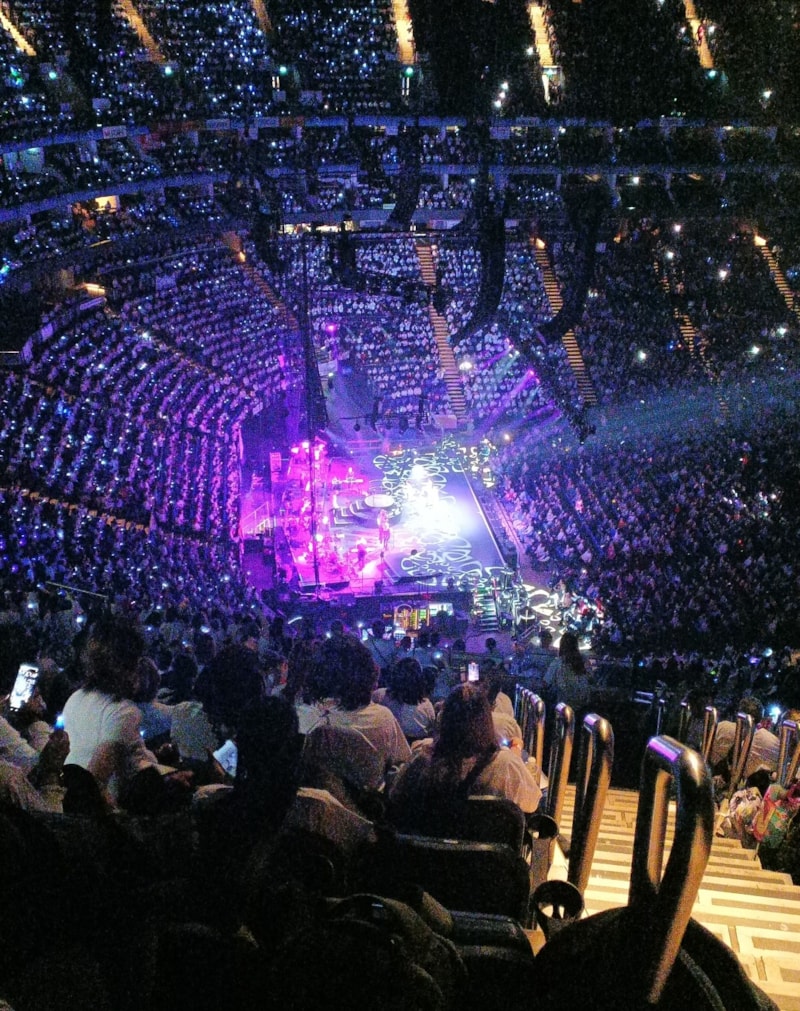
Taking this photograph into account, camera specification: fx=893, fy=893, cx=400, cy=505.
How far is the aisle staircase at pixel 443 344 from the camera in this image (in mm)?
25859

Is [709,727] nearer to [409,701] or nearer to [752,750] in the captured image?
[752,750]

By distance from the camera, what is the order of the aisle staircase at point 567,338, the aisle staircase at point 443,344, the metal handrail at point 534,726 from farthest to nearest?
the aisle staircase at point 443,344
the aisle staircase at point 567,338
the metal handrail at point 534,726

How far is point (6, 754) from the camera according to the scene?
11.5 feet

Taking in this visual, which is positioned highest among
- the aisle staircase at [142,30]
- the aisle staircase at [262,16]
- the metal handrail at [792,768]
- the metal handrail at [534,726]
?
the aisle staircase at [262,16]

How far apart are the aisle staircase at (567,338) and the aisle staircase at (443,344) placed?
3.35 m

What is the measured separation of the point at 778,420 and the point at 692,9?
20.3 m

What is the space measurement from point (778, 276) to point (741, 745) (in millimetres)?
27854

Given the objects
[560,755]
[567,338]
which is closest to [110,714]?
[560,755]

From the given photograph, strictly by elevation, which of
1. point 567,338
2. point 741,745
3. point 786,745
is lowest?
point 741,745

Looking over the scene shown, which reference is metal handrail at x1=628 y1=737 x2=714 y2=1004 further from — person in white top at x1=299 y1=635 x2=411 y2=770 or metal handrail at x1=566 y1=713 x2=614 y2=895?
person in white top at x1=299 y1=635 x2=411 y2=770

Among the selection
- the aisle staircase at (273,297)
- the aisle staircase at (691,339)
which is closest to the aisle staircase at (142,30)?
the aisle staircase at (273,297)

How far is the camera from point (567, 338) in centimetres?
2709

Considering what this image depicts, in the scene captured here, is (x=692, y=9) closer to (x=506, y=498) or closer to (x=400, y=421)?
(x=400, y=421)

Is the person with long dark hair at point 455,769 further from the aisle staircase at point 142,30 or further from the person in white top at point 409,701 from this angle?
the aisle staircase at point 142,30
